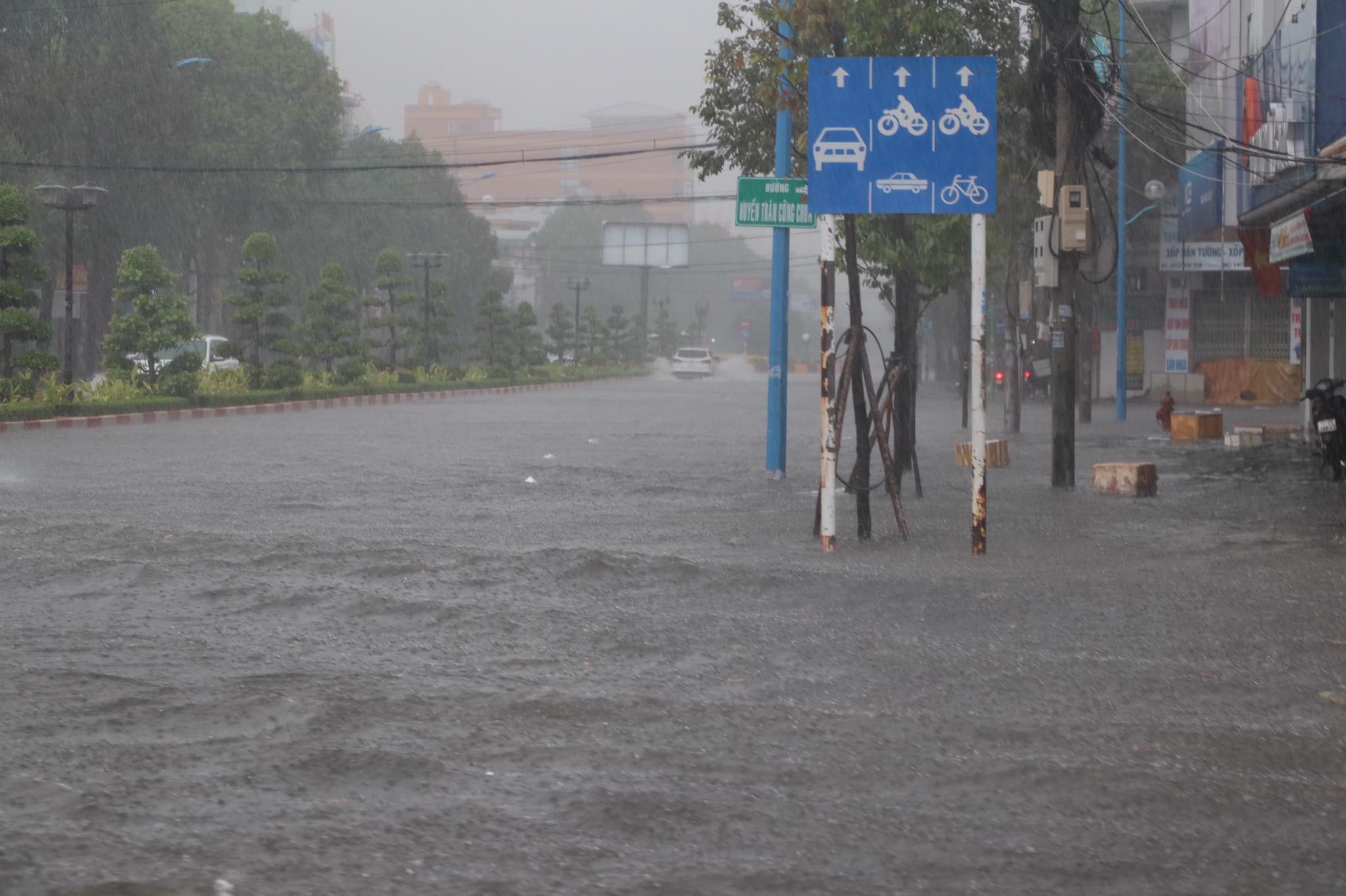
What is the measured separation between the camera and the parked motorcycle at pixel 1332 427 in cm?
1675

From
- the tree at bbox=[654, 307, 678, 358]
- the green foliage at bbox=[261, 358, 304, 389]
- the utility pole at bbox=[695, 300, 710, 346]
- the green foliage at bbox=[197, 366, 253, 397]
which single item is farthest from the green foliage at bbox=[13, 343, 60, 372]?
the utility pole at bbox=[695, 300, 710, 346]

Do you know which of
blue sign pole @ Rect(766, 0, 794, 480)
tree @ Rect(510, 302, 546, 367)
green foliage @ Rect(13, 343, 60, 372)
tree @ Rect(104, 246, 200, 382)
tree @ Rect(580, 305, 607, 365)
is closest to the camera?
blue sign pole @ Rect(766, 0, 794, 480)

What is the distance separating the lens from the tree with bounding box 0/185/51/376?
28.6m

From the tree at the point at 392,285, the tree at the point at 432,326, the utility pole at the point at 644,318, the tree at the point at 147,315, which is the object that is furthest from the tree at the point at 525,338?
the tree at the point at 147,315

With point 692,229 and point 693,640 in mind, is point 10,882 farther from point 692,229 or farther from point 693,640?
point 692,229

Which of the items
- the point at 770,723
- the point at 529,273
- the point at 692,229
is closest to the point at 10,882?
the point at 770,723

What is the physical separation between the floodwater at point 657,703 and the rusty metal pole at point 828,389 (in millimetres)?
311

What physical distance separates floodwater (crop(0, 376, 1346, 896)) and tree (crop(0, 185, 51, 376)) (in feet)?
57.2

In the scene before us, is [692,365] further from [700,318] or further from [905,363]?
[905,363]

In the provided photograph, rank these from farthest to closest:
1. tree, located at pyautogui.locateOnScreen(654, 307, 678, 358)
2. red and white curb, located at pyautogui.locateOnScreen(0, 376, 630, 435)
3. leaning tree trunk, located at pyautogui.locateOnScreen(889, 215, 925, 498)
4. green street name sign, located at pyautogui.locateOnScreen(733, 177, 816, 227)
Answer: tree, located at pyautogui.locateOnScreen(654, 307, 678, 358)
red and white curb, located at pyautogui.locateOnScreen(0, 376, 630, 435)
green street name sign, located at pyautogui.locateOnScreen(733, 177, 816, 227)
leaning tree trunk, located at pyautogui.locateOnScreen(889, 215, 925, 498)

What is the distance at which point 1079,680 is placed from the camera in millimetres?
6344

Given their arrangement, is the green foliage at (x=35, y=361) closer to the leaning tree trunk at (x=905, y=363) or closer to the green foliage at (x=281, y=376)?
the green foliage at (x=281, y=376)

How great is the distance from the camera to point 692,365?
86.6 metres

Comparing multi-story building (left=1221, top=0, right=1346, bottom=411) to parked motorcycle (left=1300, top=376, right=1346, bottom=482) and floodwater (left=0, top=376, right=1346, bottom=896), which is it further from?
floodwater (left=0, top=376, right=1346, bottom=896)
